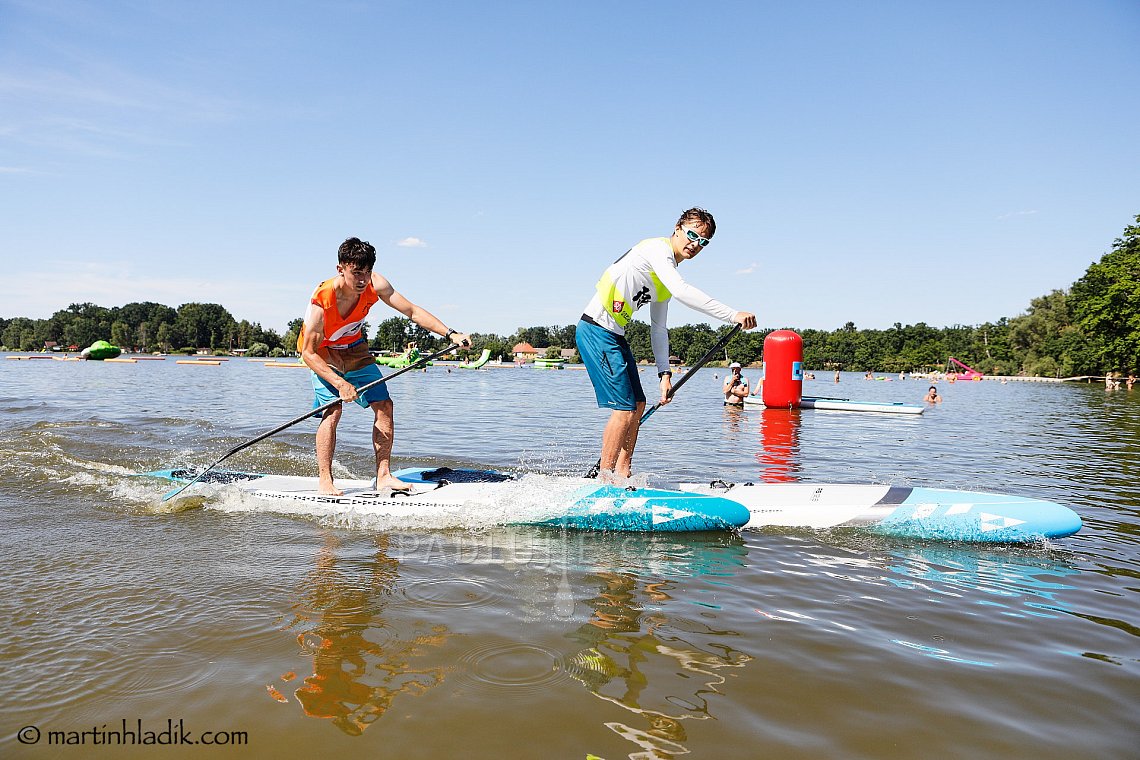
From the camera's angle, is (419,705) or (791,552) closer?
(419,705)

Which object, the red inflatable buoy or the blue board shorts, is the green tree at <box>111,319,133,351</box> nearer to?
the red inflatable buoy

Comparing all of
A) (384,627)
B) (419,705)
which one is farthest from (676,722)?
(384,627)

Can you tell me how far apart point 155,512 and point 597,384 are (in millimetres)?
4076

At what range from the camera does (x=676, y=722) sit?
2488 millimetres

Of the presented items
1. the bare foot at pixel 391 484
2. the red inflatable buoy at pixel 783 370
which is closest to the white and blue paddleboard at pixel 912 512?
the bare foot at pixel 391 484

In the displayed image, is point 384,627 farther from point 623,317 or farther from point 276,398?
point 276,398

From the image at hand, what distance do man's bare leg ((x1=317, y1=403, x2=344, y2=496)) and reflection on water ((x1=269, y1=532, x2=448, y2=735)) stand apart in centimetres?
205

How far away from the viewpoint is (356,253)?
5551 mm

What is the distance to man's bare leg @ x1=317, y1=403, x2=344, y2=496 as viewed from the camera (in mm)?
6004

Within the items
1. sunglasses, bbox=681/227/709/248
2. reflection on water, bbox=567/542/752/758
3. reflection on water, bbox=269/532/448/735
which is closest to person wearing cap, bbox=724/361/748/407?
sunglasses, bbox=681/227/709/248

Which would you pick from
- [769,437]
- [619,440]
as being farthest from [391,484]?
[769,437]

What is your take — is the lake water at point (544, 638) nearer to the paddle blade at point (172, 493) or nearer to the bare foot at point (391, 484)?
the paddle blade at point (172, 493)

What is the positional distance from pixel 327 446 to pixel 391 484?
677 millimetres

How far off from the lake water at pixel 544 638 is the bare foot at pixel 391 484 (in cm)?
55
